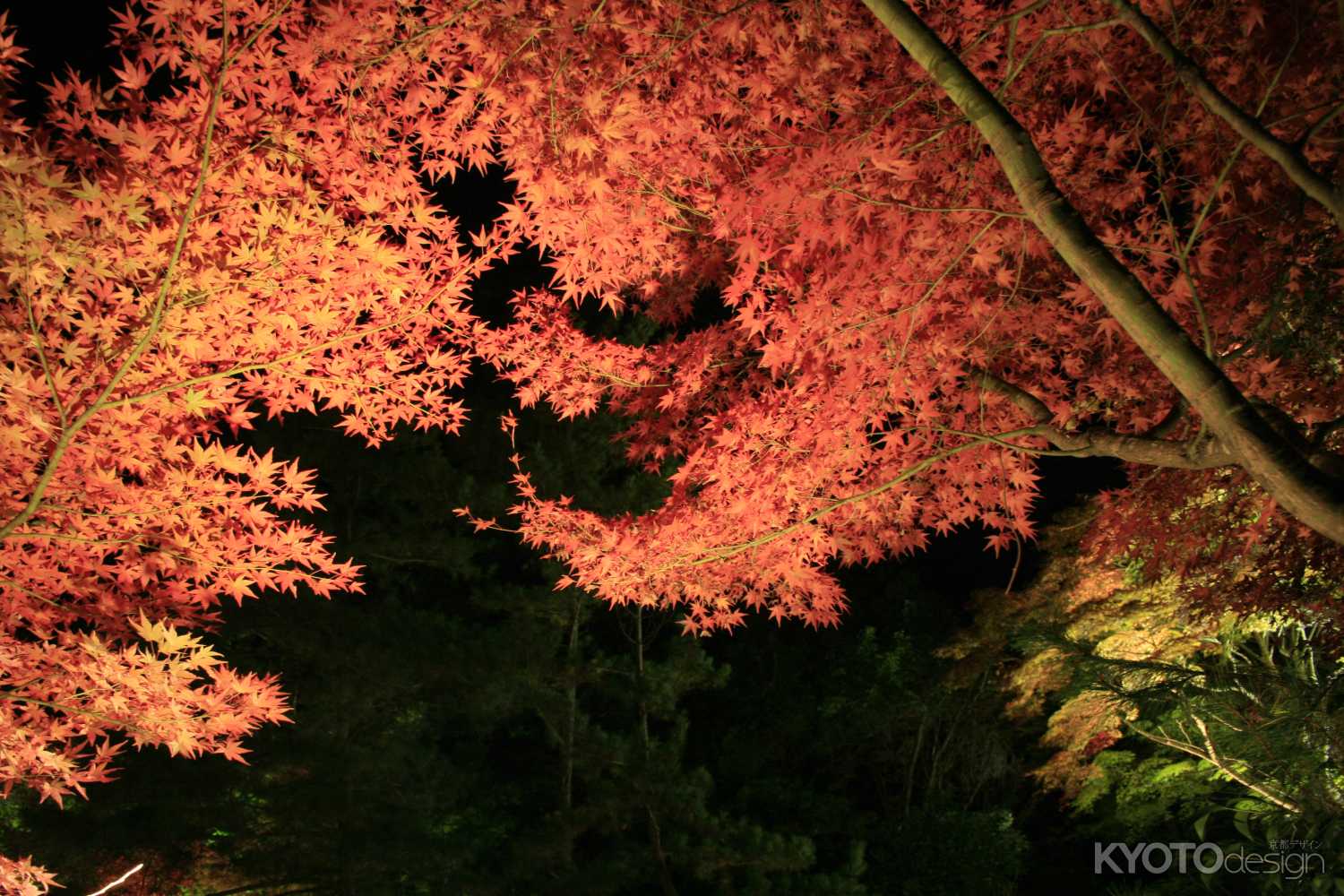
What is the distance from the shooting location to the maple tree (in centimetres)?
278

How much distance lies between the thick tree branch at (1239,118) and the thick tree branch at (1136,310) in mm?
402

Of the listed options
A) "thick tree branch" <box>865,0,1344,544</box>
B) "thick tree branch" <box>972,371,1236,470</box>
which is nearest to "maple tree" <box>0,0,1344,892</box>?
"thick tree branch" <box>972,371,1236,470</box>

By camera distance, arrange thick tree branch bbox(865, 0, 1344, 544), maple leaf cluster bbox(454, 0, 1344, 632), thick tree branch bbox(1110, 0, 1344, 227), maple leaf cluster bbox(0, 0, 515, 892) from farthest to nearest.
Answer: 1. maple leaf cluster bbox(454, 0, 1344, 632)
2. maple leaf cluster bbox(0, 0, 515, 892)
3. thick tree branch bbox(1110, 0, 1344, 227)
4. thick tree branch bbox(865, 0, 1344, 544)

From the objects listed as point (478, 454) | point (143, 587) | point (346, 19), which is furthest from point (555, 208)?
point (478, 454)

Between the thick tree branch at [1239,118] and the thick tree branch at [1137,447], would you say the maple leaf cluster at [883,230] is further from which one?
the thick tree branch at [1239,118]

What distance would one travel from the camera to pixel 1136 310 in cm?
209

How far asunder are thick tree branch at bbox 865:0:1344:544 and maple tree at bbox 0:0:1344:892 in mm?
219

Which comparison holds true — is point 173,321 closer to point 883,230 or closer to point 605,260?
point 605,260

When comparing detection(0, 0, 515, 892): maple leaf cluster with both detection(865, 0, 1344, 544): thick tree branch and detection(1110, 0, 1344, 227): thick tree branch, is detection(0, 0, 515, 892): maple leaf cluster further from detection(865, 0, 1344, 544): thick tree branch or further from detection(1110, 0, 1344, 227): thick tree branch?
detection(1110, 0, 1344, 227): thick tree branch

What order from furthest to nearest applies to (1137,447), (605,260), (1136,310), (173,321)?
1. (605,260)
2. (173,321)
3. (1137,447)
4. (1136,310)

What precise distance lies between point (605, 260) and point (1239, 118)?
90.3 inches

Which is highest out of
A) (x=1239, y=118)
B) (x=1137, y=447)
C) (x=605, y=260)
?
(x=605, y=260)

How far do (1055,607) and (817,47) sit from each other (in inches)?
Result: 317

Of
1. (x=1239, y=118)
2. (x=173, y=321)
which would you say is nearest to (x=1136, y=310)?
(x=1239, y=118)
